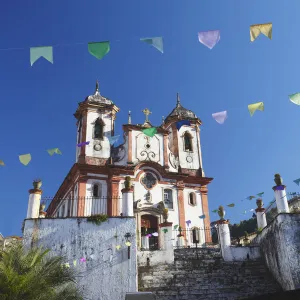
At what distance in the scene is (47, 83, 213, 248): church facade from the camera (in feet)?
79.4

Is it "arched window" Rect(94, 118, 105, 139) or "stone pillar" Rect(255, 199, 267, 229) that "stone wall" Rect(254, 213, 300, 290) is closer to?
"stone pillar" Rect(255, 199, 267, 229)

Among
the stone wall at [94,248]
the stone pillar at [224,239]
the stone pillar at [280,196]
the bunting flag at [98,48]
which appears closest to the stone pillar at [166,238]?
the stone wall at [94,248]

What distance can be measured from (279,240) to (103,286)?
726 centimetres

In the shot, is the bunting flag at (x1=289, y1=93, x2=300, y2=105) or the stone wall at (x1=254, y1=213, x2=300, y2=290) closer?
the bunting flag at (x1=289, y1=93, x2=300, y2=105)

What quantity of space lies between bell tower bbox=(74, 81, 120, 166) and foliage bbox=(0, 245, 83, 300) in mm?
12927

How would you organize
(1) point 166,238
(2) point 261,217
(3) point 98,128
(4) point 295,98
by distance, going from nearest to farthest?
(4) point 295,98 < (1) point 166,238 < (2) point 261,217 < (3) point 98,128

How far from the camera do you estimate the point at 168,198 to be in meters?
25.6

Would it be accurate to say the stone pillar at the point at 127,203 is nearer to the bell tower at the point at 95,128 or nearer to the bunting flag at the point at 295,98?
the bunting flag at the point at 295,98

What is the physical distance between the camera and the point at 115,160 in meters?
26.3

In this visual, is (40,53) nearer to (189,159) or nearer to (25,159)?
(25,159)

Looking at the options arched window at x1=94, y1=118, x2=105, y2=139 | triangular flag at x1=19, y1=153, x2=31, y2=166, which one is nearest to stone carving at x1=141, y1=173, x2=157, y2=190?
arched window at x1=94, y1=118, x2=105, y2=139

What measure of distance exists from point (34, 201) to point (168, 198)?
12548mm

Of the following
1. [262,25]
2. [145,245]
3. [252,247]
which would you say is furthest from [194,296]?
[262,25]

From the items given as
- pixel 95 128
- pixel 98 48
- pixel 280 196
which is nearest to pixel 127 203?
pixel 280 196
